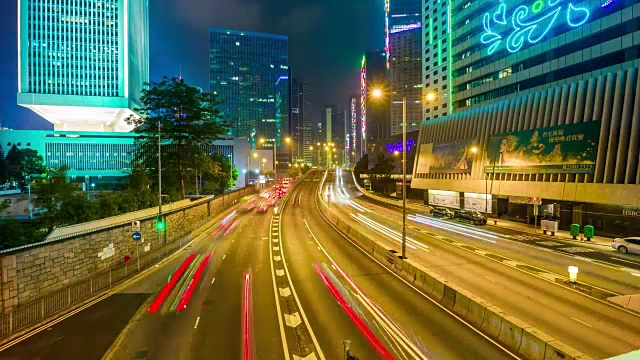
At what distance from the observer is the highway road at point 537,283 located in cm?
1229

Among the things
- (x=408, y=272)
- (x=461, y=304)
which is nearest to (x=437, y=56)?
(x=408, y=272)

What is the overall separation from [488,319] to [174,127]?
116ft

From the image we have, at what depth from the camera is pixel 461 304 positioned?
14.0m

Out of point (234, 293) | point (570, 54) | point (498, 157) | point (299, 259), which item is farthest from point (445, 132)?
point (234, 293)

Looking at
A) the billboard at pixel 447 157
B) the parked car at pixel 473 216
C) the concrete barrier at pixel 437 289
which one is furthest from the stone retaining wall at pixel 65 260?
the billboard at pixel 447 157

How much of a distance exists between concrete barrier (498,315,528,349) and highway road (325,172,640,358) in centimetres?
213

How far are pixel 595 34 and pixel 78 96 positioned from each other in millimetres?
136166

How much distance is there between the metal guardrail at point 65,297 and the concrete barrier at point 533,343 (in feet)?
61.2

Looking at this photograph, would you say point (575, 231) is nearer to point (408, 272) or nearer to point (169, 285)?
point (408, 272)

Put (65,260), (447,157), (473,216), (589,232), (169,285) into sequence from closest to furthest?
(65,260) < (169,285) < (589,232) < (473,216) < (447,157)

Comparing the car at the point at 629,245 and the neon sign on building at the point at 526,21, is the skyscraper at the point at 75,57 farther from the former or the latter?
the car at the point at 629,245

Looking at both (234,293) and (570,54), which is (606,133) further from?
(234,293)

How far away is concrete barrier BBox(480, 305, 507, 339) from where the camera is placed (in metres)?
11.8

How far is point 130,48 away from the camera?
122 m
